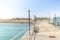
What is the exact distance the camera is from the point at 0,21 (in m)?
73.0

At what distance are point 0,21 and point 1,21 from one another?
89cm

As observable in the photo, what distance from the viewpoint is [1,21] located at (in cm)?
7381
